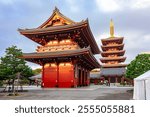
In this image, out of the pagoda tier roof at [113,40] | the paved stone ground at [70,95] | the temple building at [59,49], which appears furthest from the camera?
the pagoda tier roof at [113,40]

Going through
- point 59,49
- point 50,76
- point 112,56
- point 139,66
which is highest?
point 112,56

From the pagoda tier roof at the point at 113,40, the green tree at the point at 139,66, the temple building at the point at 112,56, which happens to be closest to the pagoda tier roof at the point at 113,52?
the temple building at the point at 112,56

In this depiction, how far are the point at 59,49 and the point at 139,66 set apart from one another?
1369cm

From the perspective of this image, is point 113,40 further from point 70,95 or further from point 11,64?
point 70,95

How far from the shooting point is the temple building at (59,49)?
104ft

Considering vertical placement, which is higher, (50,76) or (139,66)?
(139,66)

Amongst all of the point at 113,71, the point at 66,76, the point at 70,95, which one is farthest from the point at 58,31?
the point at 113,71

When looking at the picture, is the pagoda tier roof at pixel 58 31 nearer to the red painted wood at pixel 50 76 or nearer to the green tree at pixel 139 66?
the red painted wood at pixel 50 76

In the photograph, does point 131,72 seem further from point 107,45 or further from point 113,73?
point 107,45

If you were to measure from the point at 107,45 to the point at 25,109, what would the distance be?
66.6 metres

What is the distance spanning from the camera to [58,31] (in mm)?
32656

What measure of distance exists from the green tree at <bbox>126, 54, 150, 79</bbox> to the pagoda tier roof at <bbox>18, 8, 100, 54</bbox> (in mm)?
9475

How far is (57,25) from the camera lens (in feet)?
114

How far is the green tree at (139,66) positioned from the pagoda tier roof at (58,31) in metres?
9.47
